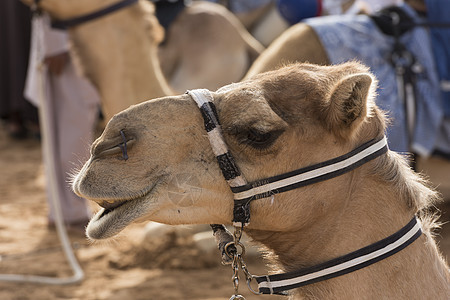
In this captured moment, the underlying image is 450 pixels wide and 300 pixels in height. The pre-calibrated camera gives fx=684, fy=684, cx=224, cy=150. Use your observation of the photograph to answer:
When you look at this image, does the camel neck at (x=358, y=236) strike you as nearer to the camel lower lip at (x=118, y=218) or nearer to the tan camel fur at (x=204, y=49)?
the camel lower lip at (x=118, y=218)

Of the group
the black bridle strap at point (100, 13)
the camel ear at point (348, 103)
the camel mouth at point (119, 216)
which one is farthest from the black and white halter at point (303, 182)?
the black bridle strap at point (100, 13)

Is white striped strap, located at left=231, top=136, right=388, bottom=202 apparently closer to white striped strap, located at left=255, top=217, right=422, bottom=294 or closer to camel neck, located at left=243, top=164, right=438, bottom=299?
camel neck, located at left=243, top=164, right=438, bottom=299

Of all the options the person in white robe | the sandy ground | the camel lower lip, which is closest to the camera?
the camel lower lip

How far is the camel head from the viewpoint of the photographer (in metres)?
1.96

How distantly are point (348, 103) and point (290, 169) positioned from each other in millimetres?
262

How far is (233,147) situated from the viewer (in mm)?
2057

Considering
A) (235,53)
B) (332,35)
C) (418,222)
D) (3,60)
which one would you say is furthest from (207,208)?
(3,60)

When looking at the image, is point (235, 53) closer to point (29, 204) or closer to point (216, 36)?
point (216, 36)

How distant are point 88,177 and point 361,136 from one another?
831mm

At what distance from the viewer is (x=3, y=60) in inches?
345

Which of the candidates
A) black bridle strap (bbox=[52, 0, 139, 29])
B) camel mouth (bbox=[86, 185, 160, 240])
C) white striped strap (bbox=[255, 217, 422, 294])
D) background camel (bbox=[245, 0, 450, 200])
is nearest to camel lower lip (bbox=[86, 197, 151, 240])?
camel mouth (bbox=[86, 185, 160, 240])

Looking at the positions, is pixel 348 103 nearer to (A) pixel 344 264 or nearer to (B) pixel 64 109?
(A) pixel 344 264

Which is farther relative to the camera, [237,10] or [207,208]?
[237,10]

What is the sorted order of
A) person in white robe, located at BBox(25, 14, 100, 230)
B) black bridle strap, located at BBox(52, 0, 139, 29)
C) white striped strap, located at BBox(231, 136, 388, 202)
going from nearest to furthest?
white striped strap, located at BBox(231, 136, 388, 202) → black bridle strap, located at BBox(52, 0, 139, 29) → person in white robe, located at BBox(25, 14, 100, 230)
